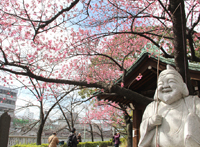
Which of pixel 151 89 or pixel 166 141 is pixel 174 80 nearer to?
pixel 166 141

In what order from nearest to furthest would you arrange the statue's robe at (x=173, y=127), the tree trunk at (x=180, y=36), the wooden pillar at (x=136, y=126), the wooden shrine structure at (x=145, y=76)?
the statue's robe at (x=173, y=127), the tree trunk at (x=180, y=36), the wooden shrine structure at (x=145, y=76), the wooden pillar at (x=136, y=126)

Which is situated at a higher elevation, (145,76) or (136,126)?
(145,76)

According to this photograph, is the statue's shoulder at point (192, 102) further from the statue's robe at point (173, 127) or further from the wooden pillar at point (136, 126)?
the wooden pillar at point (136, 126)

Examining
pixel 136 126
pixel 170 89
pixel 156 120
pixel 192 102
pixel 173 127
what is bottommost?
pixel 136 126

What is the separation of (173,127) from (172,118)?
149 millimetres

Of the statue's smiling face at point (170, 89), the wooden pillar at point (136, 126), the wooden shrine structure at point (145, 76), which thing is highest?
the wooden shrine structure at point (145, 76)

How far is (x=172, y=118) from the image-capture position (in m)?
2.84

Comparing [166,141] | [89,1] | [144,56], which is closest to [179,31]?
[144,56]

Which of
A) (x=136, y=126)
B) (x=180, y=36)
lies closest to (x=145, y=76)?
(x=136, y=126)

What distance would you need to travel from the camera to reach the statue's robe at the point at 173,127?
255 centimetres

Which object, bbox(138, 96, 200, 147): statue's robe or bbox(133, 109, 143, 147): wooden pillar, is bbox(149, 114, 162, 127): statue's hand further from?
bbox(133, 109, 143, 147): wooden pillar

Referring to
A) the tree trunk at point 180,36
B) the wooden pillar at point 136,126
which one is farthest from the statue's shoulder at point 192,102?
the wooden pillar at point 136,126

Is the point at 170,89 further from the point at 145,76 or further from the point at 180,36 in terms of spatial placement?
the point at 145,76

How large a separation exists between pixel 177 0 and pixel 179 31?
0.85 meters
